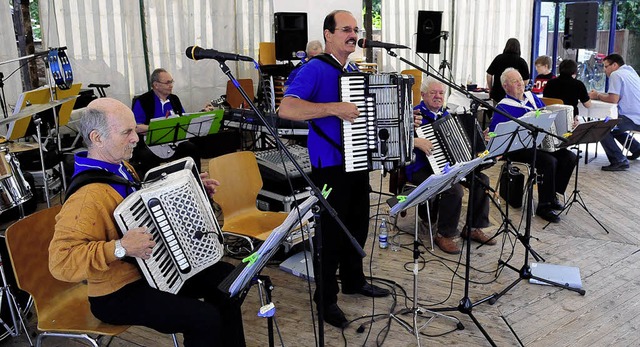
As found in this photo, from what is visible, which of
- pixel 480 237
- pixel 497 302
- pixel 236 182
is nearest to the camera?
pixel 497 302

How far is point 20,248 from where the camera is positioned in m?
2.48

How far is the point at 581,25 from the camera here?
830 cm

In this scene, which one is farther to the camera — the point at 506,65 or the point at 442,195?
the point at 506,65

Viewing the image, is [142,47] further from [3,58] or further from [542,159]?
[542,159]

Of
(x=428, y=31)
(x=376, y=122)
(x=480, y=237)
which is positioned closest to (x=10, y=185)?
(x=376, y=122)

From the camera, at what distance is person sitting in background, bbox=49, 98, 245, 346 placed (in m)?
2.15

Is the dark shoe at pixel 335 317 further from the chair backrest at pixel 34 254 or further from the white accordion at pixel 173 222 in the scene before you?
the chair backrest at pixel 34 254

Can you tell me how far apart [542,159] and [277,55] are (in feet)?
13.3

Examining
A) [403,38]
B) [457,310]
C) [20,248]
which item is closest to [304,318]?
[457,310]

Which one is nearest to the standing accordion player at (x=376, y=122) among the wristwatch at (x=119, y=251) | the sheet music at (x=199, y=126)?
the wristwatch at (x=119, y=251)

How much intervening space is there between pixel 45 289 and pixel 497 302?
256cm

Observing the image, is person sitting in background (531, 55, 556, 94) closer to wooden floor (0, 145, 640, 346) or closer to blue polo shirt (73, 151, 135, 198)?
wooden floor (0, 145, 640, 346)

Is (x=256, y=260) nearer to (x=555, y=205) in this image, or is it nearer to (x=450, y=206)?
(x=450, y=206)

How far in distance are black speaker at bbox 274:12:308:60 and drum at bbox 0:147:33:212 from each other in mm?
4631
